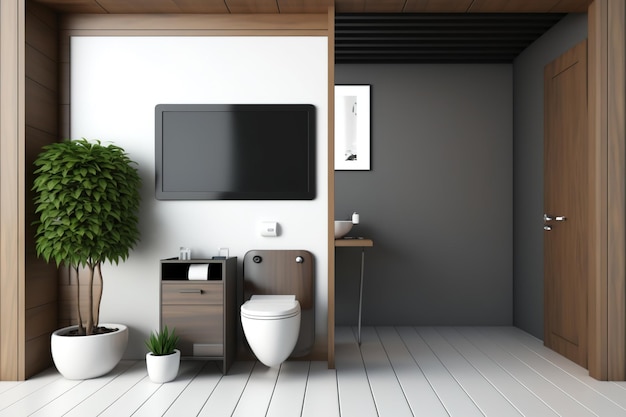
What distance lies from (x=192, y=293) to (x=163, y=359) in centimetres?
47

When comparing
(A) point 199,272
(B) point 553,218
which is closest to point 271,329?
(A) point 199,272

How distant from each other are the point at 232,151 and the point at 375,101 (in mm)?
1995

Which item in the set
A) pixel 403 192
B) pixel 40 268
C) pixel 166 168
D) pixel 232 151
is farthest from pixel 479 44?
pixel 40 268

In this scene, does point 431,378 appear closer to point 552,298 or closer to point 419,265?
point 552,298

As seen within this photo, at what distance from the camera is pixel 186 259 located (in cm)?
372

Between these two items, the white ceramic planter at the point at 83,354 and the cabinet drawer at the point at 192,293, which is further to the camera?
the cabinet drawer at the point at 192,293

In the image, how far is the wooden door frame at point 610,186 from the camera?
3.50 m

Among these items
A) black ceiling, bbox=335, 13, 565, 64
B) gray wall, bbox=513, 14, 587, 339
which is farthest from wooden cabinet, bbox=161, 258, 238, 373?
gray wall, bbox=513, 14, 587, 339

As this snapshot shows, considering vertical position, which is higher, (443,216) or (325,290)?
(443,216)

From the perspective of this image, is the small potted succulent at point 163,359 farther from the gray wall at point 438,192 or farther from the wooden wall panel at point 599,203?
the wooden wall panel at point 599,203

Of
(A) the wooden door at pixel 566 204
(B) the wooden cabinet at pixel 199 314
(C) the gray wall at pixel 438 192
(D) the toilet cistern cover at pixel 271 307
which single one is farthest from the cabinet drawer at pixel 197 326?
(A) the wooden door at pixel 566 204

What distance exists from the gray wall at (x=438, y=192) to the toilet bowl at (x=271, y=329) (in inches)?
81.0

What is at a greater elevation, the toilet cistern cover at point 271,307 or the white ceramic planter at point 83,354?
the toilet cistern cover at point 271,307

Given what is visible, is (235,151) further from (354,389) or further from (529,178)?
(529,178)
